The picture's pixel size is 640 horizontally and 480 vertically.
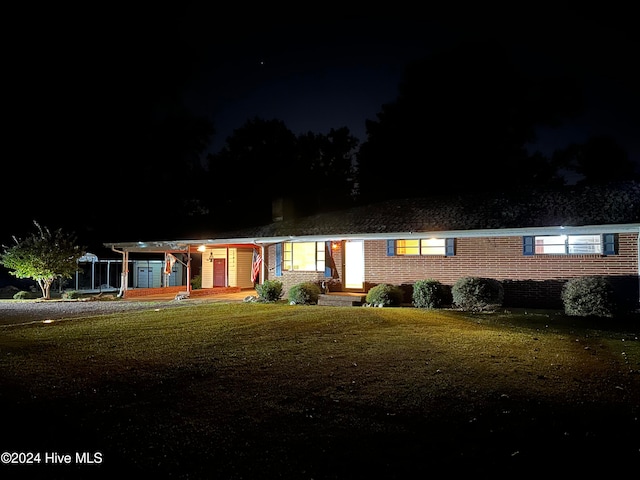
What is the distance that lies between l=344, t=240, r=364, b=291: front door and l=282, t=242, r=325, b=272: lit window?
0.95 m

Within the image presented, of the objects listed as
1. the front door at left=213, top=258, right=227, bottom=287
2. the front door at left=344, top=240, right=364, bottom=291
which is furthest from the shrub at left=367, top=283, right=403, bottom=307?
the front door at left=213, top=258, right=227, bottom=287

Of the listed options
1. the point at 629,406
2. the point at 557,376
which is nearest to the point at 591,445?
the point at 629,406

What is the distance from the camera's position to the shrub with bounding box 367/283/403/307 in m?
15.2

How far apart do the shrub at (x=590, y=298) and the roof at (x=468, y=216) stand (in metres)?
1.62

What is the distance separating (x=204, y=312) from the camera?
14.1m

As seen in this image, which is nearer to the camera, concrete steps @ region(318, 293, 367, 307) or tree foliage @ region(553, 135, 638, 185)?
concrete steps @ region(318, 293, 367, 307)

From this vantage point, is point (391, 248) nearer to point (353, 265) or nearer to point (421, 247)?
point (421, 247)

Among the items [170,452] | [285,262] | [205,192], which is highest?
[205,192]

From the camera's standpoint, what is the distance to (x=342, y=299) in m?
15.9

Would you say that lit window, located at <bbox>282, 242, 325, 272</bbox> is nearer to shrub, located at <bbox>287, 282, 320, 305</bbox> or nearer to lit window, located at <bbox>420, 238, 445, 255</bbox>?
shrub, located at <bbox>287, 282, 320, 305</bbox>

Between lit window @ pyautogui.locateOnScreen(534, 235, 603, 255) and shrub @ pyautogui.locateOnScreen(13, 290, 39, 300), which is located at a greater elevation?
lit window @ pyautogui.locateOnScreen(534, 235, 603, 255)

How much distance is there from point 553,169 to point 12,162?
37.6 m

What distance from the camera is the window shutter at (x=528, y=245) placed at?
14.7 m

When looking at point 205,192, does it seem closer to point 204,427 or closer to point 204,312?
point 204,312
